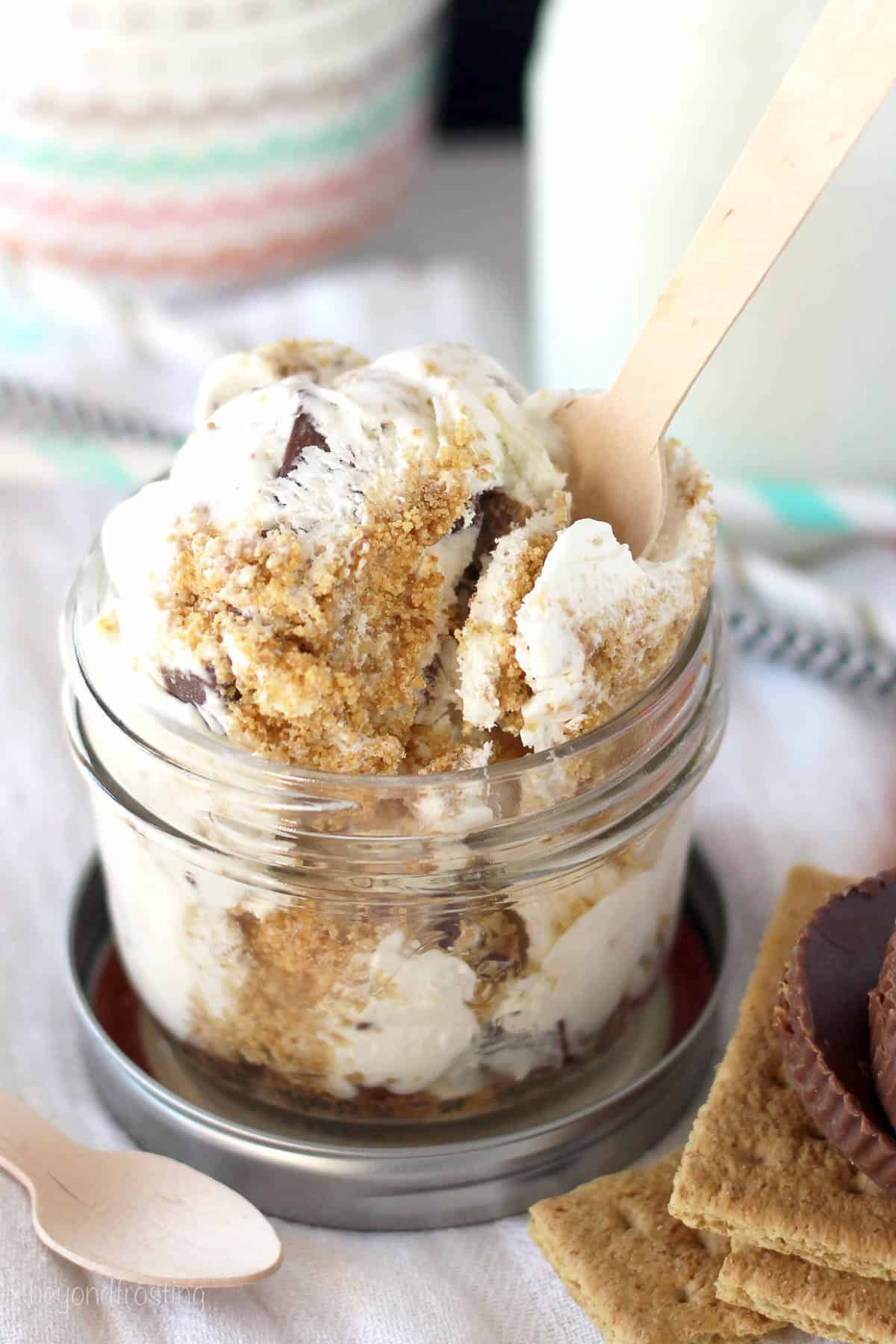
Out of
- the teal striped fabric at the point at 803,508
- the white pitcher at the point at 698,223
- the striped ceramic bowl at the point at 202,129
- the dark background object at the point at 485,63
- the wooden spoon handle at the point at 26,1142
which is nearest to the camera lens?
the wooden spoon handle at the point at 26,1142

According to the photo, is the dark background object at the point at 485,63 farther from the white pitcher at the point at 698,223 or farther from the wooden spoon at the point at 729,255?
the wooden spoon at the point at 729,255

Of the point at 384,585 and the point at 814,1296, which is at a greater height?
the point at 384,585

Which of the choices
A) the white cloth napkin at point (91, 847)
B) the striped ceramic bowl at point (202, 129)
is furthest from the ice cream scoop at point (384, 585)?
the striped ceramic bowl at point (202, 129)

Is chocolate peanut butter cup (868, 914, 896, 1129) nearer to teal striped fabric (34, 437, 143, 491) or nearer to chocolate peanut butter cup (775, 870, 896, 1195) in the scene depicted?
chocolate peanut butter cup (775, 870, 896, 1195)

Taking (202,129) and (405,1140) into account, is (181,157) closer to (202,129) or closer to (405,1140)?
(202,129)

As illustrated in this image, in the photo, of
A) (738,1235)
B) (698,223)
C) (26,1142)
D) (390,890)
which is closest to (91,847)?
(26,1142)

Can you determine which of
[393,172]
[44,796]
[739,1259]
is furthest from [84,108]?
[739,1259]

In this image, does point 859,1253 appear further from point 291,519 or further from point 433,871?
point 291,519

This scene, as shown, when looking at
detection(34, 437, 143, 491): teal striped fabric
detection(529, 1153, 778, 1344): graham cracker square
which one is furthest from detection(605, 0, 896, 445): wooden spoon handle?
detection(34, 437, 143, 491): teal striped fabric
